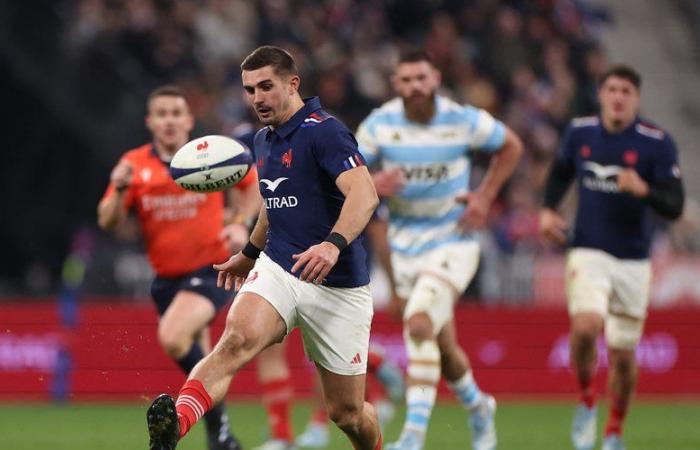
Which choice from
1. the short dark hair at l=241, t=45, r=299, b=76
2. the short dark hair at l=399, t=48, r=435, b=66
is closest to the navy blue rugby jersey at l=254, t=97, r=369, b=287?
the short dark hair at l=241, t=45, r=299, b=76

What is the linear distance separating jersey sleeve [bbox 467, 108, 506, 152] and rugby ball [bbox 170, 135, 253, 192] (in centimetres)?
315

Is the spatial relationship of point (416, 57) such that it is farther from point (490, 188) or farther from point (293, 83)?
point (293, 83)

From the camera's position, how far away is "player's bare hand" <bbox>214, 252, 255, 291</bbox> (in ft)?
27.8

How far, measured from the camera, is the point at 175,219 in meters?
11.1

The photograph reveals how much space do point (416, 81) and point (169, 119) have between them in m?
1.82

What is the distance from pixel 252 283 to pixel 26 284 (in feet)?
42.9

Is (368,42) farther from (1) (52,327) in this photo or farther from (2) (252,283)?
(2) (252,283)

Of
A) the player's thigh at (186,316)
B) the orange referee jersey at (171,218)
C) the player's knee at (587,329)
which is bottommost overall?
Answer: the player's knee at (587,329)

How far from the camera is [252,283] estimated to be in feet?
26.2

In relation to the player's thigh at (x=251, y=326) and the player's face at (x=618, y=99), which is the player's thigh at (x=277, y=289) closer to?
the player's thigh at (x=251, y=326)

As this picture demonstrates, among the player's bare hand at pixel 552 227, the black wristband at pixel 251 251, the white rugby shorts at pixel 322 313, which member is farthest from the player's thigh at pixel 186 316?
the player's bare hand at pixel 552 227

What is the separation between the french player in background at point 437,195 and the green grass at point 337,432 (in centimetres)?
129

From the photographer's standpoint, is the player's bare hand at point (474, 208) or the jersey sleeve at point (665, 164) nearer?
the player's bare hand at point (474, 208)

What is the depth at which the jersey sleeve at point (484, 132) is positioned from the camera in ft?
36.7
